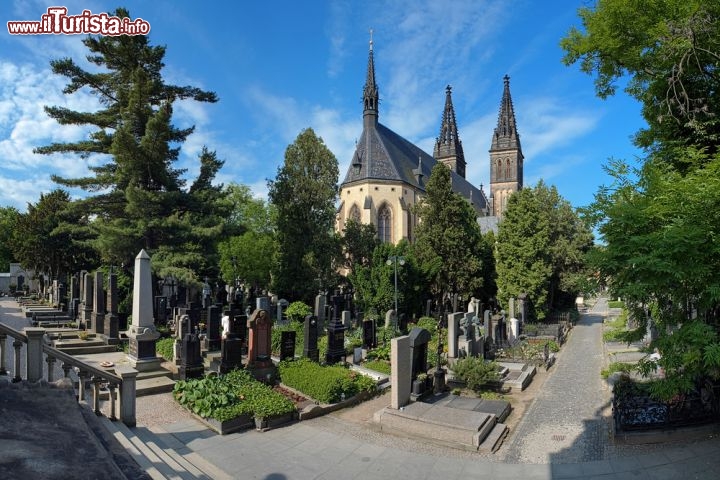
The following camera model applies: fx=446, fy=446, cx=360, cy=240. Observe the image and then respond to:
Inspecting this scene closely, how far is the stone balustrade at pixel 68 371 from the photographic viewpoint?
6812mm

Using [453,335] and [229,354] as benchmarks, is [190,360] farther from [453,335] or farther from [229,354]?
[453,335]

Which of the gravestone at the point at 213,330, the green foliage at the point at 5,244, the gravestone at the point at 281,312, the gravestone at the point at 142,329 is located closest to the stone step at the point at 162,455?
the gravestone at the point at 142,329

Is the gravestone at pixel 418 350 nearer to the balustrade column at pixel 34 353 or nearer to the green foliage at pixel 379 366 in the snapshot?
the green foliage at pixel 379 366

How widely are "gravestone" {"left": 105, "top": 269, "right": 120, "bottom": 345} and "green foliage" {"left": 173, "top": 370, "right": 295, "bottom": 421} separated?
702 cm

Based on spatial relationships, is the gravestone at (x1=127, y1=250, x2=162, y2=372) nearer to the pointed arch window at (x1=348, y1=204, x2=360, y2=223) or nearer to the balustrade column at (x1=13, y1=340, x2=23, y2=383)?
the balustrade column at (x1=13, y1=340, x2=23, y2=383)

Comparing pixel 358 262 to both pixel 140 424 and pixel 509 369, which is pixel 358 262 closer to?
pixel 509 369

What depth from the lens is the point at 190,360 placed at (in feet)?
40.3

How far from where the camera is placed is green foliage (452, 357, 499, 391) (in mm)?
12641

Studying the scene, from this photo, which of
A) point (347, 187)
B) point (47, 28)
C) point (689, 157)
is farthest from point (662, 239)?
point (347, 187)

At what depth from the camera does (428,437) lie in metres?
9.00

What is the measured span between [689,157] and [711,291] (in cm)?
289

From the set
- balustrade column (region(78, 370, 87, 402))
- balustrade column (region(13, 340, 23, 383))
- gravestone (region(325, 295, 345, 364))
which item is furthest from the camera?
gravestone (region(325, 295, 345, 364))

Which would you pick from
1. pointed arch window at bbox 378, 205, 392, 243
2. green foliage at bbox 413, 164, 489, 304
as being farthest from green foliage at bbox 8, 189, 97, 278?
pointed arch window at bbox 378, 205, 392, 243

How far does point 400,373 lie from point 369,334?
7.96m
